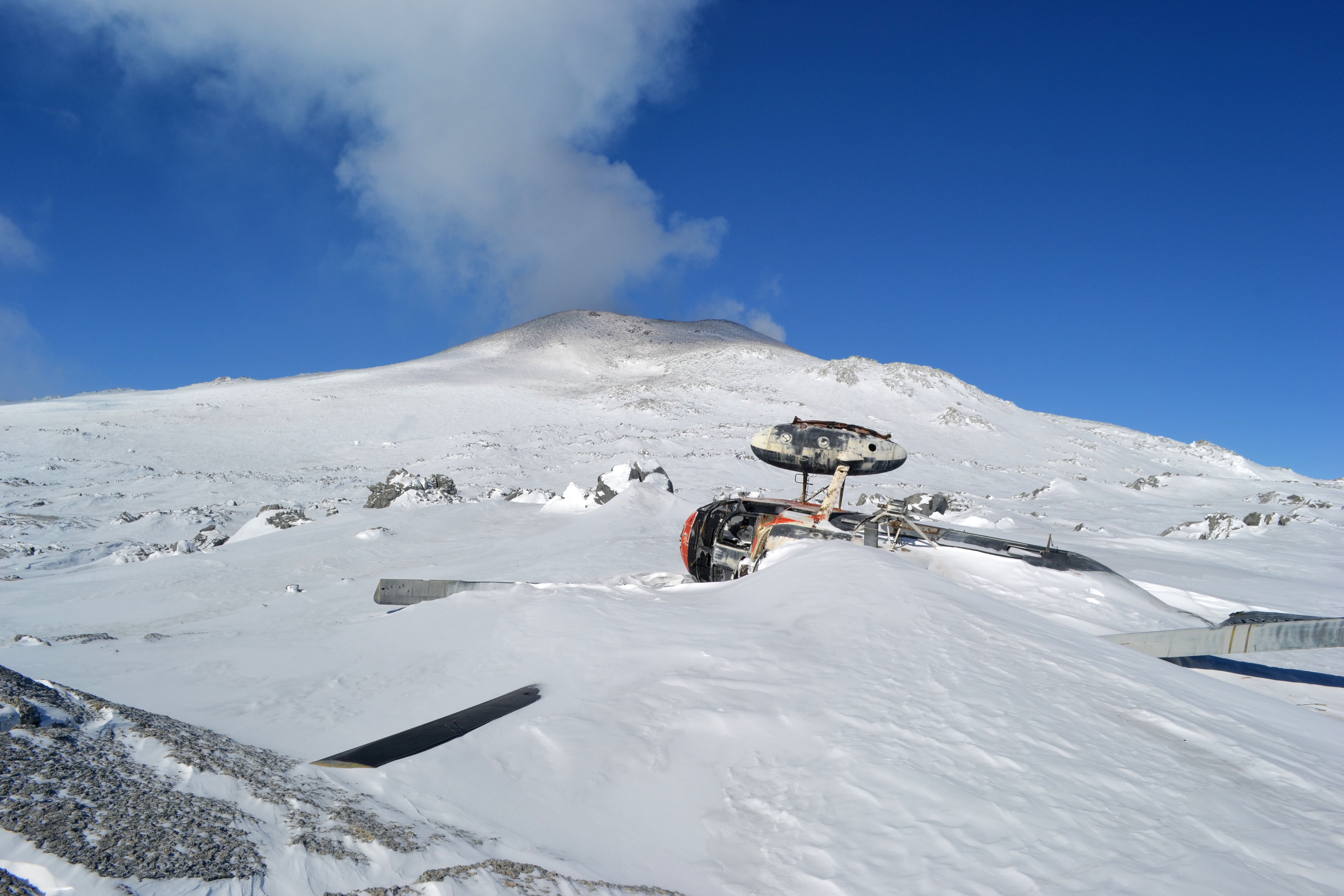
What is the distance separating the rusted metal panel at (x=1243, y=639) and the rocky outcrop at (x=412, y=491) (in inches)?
538

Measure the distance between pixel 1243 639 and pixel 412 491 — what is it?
50.4ft

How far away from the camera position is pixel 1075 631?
5.56 metres

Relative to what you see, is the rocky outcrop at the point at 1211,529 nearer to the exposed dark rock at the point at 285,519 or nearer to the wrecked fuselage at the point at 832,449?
the wrecked fuselage at the point at 832,449

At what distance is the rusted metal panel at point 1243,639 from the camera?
17.5 feet

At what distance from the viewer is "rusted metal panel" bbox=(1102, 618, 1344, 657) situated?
210 inches

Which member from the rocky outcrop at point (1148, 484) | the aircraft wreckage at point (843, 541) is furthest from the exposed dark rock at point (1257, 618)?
the rocky outcrop at point (1148, 484)

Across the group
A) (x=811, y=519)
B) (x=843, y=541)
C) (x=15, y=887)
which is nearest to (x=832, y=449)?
(x=811, y=519)

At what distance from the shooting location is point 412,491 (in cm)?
1641

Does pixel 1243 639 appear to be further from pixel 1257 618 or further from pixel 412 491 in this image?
pixel 412 491

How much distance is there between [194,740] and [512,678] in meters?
2.05

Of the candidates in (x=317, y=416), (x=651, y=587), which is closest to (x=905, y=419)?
(x=317, y=416)

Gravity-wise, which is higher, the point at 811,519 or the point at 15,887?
the point at 811,519

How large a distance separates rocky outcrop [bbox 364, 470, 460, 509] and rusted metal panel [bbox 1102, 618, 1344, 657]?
44.9 ft

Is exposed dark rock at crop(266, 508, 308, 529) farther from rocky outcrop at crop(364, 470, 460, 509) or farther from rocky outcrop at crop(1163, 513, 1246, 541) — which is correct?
rocky outcrop at crop(1163, 513, 1246, 541)
